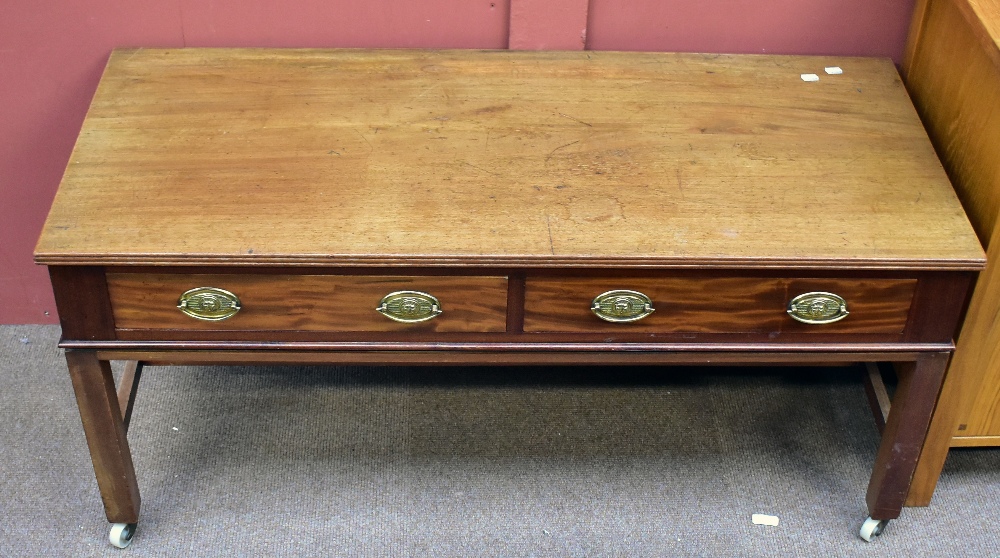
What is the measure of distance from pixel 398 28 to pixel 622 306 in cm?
83

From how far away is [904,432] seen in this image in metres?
1.98

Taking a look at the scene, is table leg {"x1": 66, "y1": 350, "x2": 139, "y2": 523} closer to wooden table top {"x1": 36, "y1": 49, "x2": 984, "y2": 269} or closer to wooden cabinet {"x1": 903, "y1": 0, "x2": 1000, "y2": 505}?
wooden table top {"x1": 36, "y1": 49, "x2": 984, "y2": 269}

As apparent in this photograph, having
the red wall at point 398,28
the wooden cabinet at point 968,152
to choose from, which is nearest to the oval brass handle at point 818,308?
the wooden cabinet at point 968,152

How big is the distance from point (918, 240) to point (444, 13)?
1052 millimetres

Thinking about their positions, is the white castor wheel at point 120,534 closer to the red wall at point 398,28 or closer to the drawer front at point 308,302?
the drawer front at point 308,302

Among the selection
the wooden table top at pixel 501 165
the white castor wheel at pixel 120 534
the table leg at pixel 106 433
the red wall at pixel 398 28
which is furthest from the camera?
→ the red wall at pixel 398 28

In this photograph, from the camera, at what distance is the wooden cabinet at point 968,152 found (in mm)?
1848

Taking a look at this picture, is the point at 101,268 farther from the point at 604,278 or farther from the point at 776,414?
the point at 776,414

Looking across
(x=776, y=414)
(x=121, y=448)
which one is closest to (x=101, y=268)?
(x=121, y=448)

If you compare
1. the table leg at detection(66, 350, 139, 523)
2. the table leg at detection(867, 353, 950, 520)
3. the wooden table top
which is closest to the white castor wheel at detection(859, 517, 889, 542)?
the table leg at detection(867, 353, 950, 520)

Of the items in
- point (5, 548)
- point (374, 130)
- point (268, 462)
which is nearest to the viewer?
point (374, 130)

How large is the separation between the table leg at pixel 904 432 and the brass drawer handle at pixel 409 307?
2.84 feet

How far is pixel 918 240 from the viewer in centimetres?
174

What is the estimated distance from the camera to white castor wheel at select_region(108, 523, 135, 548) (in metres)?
2.08
